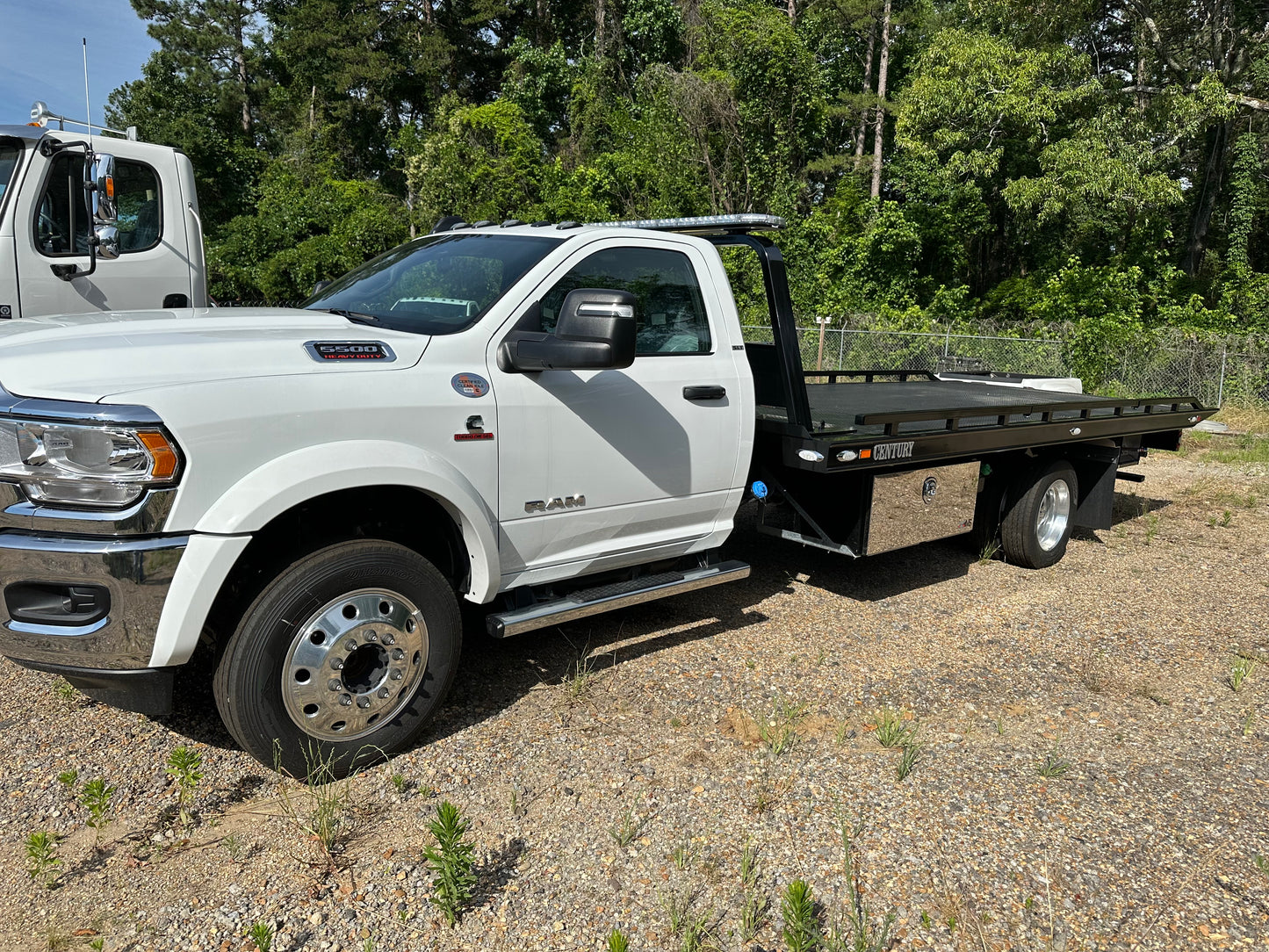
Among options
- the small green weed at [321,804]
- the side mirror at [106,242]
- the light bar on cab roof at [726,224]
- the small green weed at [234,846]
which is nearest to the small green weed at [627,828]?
the small green weed at [321,804]

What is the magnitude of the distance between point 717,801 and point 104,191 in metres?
5.35

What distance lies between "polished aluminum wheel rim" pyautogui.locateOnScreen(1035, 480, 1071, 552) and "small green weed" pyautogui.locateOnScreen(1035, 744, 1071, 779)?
317 cm

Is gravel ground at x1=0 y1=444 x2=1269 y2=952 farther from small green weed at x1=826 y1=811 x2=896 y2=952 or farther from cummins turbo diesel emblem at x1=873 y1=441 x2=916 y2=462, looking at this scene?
cummins turbo diesel emblem at x1=873 y1=441 x2=916 y2=462

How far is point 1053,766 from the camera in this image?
3.77m

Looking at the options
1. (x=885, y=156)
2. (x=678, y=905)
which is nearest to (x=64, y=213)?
(x=678, y=905)

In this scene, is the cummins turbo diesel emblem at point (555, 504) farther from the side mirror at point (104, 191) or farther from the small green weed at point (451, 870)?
the side mirror at point (104, 191)

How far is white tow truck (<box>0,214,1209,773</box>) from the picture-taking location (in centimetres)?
294

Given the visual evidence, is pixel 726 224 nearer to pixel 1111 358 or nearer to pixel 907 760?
pixel 907 760

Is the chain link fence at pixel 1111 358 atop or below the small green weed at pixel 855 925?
atop

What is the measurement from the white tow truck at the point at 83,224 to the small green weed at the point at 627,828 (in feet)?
16.7

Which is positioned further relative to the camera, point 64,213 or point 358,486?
point 64,213

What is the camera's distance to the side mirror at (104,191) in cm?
592

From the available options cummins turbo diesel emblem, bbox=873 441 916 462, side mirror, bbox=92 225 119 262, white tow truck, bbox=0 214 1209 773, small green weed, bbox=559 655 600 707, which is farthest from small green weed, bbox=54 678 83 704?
cummins turbo diesel emblem, bbox=873 441 916 462

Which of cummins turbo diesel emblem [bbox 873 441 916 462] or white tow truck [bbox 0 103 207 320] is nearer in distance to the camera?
cummins turbo diesel emblem [bbox 873 441 916 462]
